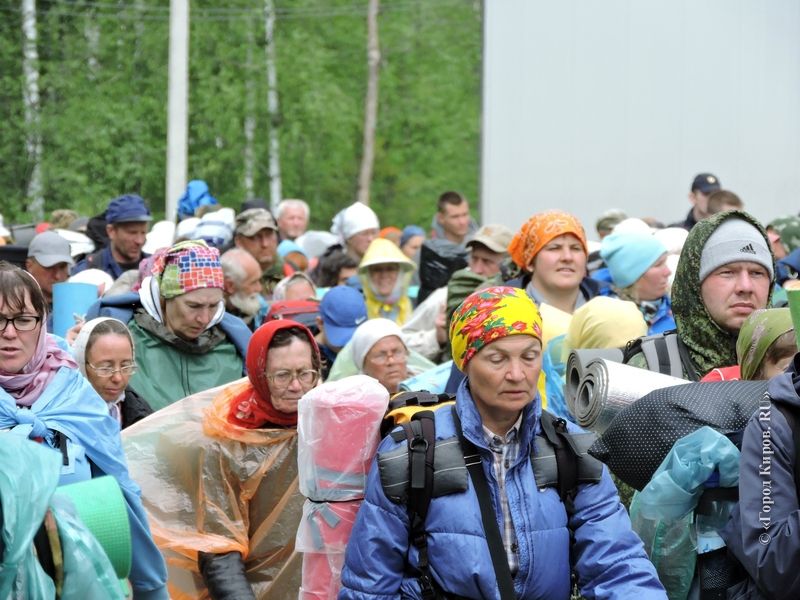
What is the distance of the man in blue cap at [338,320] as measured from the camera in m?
8.39

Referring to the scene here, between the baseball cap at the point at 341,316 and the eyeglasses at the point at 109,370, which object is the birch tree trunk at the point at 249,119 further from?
the eyeglasses at the point at 109,370

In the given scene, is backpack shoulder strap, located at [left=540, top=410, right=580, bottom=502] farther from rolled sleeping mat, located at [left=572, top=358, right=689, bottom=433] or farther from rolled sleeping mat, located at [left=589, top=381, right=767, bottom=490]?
rolled sleeping mat, located at [left=572, top=358, right=689, bottom=433]

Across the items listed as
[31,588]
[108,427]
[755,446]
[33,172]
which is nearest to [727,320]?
[755,446]

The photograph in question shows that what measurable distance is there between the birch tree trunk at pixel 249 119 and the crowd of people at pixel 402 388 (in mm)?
20012

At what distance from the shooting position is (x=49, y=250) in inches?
370

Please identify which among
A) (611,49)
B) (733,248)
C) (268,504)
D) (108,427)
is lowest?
(268,504)

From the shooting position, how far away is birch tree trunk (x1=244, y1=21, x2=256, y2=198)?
2933 centimetres

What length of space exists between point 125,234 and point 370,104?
21748 millimetres

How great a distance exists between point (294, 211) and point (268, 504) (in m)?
9.42

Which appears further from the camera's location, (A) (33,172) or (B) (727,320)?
Result: (A) (33,172)

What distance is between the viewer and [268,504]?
554 centimetres

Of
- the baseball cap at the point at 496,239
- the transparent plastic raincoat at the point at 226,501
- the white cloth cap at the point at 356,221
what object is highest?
the baseball cap at the point at 496,239

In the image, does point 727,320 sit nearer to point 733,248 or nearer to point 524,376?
point 733,248

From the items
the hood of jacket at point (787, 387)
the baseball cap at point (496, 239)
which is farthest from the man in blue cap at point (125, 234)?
the hood of jacket at point (787, 387)
